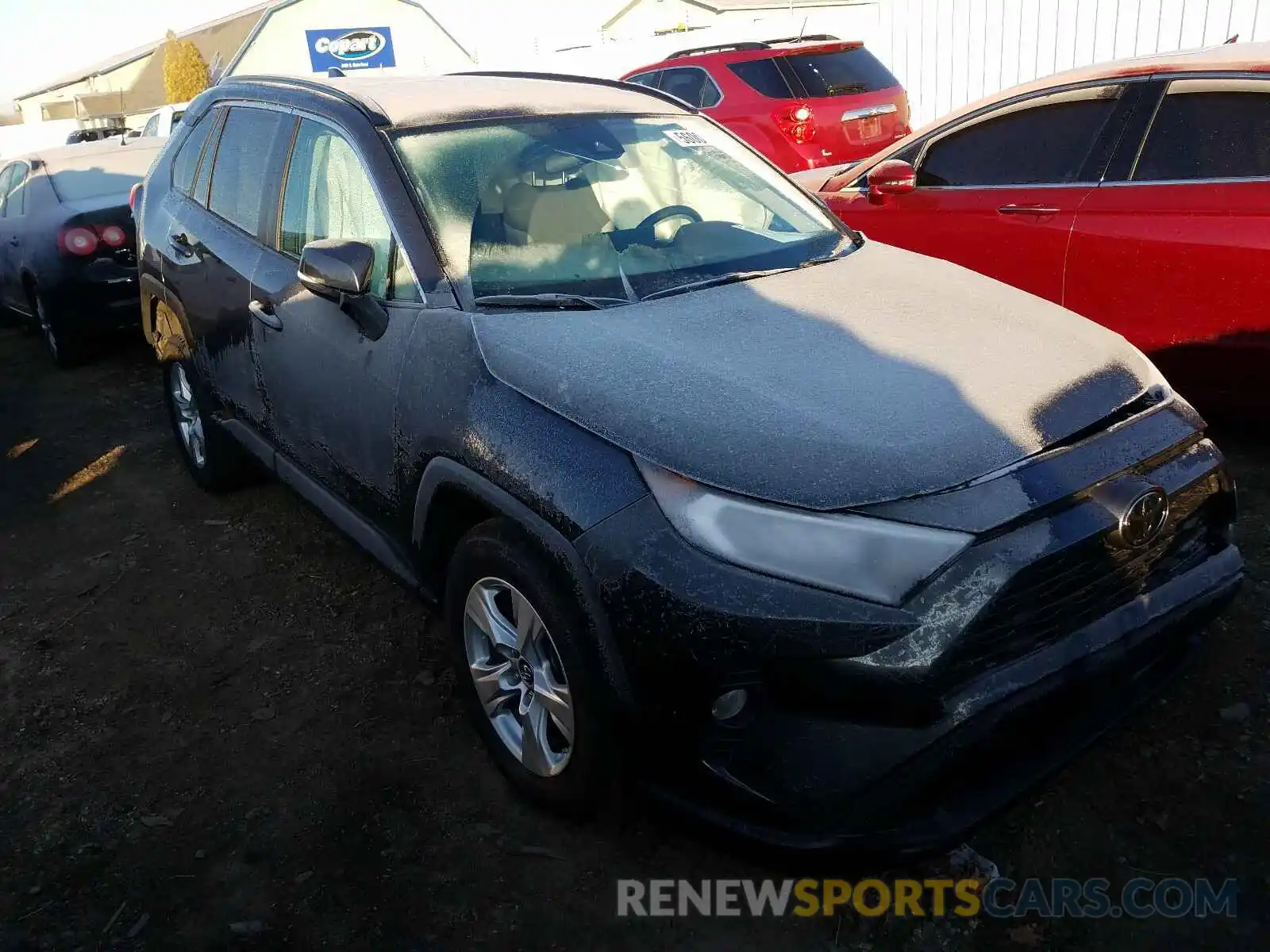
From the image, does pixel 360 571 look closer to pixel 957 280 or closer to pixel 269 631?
pixel 269 631

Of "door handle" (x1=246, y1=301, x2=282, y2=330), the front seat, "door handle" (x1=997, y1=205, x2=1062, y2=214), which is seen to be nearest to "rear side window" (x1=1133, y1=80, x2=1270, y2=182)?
"door handle" (x1=997, y1=205, x2=1062, y2=214)

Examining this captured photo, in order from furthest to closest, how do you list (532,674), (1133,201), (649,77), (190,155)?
(649,77) → (190,155) → (1133,201) → (532,674)

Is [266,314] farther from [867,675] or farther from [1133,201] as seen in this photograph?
[1133,201]

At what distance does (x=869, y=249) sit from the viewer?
139 inches

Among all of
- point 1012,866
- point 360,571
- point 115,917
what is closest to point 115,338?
point 360,571

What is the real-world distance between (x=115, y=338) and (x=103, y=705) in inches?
224

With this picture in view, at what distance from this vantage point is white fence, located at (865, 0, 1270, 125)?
10.6m

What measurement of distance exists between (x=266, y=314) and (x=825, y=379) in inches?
83.2

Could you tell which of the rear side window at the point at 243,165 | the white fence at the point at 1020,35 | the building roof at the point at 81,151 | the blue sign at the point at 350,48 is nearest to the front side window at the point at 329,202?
the rear side window at the point at 243,165

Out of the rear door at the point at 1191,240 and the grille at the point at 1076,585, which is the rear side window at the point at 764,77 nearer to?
the rear door at the point at 1191,240

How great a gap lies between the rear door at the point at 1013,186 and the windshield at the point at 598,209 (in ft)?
4.73

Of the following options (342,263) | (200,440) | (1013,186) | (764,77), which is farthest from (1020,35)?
(342,263)

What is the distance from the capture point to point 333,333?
3.24m

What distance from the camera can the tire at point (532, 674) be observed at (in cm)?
235
